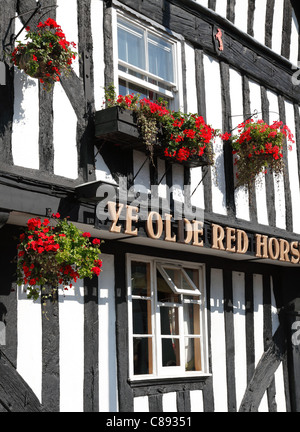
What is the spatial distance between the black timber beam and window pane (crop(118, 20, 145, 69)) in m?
0.22

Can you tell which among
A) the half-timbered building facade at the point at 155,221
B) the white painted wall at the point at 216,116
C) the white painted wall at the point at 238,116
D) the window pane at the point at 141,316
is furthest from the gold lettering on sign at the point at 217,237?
the window pane at the point at 141,316

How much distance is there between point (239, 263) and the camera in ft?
29.1

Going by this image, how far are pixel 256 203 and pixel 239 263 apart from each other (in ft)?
2.72

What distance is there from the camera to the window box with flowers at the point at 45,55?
5941 mm

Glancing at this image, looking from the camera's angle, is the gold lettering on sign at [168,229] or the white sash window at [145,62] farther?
the white sash window at [145,62]

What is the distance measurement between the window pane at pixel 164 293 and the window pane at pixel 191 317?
0.27m

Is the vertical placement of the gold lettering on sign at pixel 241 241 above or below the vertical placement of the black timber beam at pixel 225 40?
below

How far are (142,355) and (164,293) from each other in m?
0.79

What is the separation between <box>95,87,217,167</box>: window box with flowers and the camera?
22.1 ft

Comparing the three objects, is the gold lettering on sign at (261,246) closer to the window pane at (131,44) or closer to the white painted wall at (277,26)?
the window pane at (131,44)

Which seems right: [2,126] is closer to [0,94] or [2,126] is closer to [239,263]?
[0,94]

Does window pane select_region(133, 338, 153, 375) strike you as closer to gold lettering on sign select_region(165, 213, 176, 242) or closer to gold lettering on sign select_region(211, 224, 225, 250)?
gold lettering on sign select_region(165, 213, 176, 242)

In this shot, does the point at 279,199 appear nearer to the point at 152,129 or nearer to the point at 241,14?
the point at 241,14
